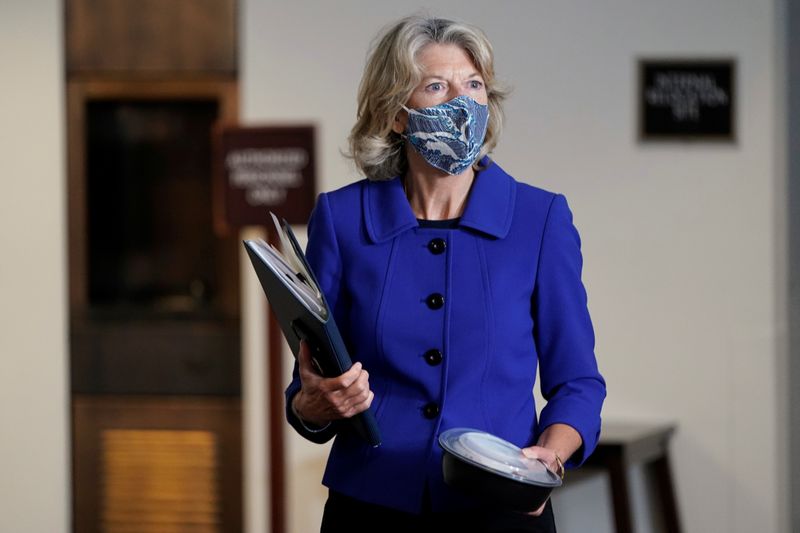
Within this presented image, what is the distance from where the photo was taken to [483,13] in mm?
4078

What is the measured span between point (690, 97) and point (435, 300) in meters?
2.68

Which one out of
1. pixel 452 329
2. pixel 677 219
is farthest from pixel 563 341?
pixel 677 219

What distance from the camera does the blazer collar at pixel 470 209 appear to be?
1598 millimetres

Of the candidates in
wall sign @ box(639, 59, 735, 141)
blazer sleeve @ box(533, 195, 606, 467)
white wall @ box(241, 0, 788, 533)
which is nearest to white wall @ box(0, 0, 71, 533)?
white wall @ box(241, 0, 788, 533)

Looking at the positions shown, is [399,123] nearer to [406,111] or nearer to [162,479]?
[406,111]

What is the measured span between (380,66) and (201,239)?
2.87 m

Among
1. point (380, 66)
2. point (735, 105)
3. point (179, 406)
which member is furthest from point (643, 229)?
point (380, 66)

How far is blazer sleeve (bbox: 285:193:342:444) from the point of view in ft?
5.29

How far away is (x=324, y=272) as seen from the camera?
1.62 m

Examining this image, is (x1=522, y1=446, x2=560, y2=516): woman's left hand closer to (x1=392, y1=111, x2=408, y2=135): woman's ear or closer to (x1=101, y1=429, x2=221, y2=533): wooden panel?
(x1=392, y1=111, x2=408, y2=135): woman's ear

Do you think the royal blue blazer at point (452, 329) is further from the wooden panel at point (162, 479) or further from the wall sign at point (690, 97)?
the wooden panel at point (162, 479)

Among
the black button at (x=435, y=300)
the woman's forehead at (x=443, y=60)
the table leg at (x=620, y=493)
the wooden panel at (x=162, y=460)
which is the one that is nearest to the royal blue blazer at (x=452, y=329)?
the black button at (x=435, y=300)

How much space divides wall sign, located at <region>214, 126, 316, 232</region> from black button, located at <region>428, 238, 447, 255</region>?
2.23m

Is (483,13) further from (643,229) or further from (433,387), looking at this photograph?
(433,387)
